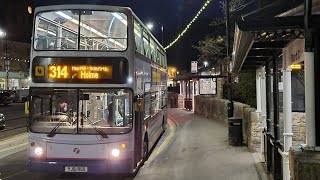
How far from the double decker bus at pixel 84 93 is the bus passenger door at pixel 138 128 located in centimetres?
16

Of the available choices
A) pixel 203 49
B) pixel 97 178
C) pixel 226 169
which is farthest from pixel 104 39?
pixel 203 49

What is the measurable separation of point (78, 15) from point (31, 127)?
286cm

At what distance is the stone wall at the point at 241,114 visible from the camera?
11963mm

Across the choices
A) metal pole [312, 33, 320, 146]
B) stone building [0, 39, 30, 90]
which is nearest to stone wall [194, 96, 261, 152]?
metal pole [312, 33, 320, 146]

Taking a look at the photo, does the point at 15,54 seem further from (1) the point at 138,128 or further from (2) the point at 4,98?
(1) the point at 138,128

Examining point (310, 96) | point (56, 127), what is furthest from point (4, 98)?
point (310, 96)

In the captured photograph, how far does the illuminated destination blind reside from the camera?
30.0 ft

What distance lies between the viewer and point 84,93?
9.25m

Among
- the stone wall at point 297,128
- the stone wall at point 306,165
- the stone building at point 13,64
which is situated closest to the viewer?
the stone wall at point 306,165

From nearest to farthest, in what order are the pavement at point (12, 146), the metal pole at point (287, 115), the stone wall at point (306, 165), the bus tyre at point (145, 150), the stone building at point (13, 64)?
the stone wall at point (306, 165), the metal pole at point (287, 115), the bus tyre at point (145, 150), the pavement at point (12, 146), the stone building at point (13, 64)

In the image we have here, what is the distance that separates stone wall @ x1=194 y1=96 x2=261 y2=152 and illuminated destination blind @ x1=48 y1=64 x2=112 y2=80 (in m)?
5.02

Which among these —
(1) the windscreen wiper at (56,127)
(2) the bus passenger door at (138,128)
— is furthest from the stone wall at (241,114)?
(1) the windscreen wiper at (56,127)

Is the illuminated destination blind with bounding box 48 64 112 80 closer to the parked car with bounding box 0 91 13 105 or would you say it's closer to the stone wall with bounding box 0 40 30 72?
the parked car with bounding box 0 91 13 105

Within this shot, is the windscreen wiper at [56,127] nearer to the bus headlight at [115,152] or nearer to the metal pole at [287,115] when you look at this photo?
the bus headlight at [115,152]
